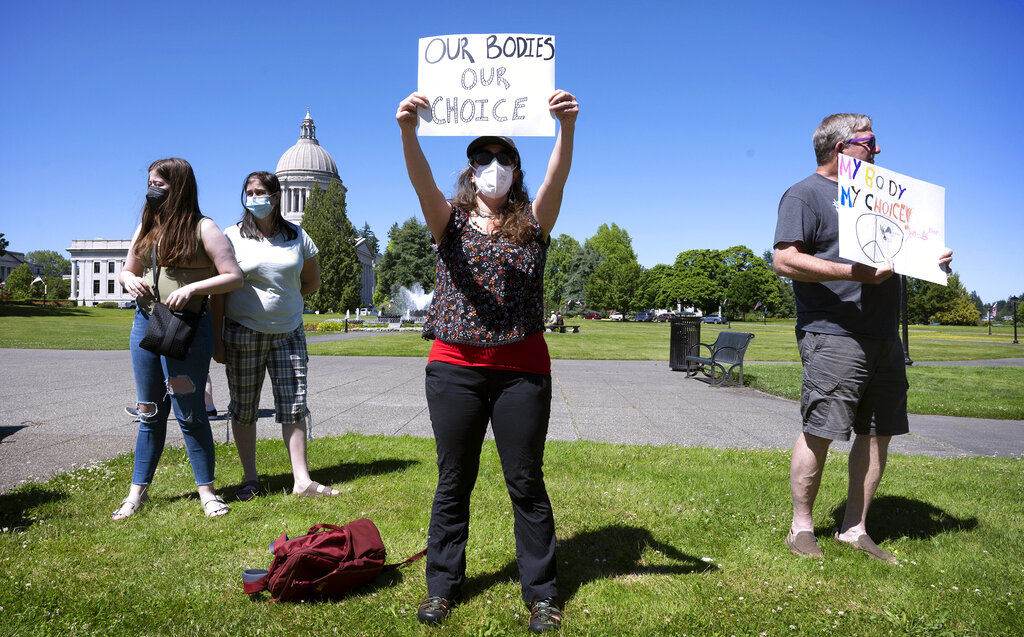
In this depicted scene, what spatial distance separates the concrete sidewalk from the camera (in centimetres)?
598

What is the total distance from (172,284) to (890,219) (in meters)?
4.02

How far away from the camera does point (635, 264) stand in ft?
272

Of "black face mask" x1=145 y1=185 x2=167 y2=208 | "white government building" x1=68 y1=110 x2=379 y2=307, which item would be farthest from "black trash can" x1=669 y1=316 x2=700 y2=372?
"white government building" x1=68 y1=110 x2=379 y2=307

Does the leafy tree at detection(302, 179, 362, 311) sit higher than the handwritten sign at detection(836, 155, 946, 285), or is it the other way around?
the leafy tree at detection(302, 179, 362, 311)

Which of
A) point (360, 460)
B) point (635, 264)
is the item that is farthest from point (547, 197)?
point (635, 264)

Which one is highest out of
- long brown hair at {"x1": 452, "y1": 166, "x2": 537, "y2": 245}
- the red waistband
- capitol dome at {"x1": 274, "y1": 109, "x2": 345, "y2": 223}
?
capitol dome at {"x1": 274, "y1": 109, "x2": 345, "y2": 223}

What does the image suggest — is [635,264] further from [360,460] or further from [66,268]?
[66,268]

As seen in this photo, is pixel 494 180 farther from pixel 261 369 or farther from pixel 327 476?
pixel 327 476

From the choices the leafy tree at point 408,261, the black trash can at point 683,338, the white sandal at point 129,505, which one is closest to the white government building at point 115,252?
the leafy tree at point 408,261

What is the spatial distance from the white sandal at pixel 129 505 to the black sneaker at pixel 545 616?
264 cm

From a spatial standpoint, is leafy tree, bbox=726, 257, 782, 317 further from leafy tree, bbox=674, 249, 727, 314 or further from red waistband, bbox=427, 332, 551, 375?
red waistband, bbox=427, 332, 551, 375

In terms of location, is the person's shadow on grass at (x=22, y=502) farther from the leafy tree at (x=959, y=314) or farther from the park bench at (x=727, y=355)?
the leafy tree at (x=959, y=314)

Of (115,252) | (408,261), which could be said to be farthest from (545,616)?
(115,252)

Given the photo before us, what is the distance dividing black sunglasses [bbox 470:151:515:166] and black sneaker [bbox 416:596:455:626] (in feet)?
6.22
